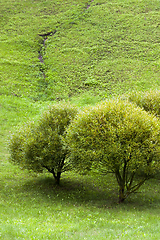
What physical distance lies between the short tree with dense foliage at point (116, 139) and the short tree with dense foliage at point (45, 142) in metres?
2.50

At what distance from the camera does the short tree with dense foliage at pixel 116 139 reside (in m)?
18.2

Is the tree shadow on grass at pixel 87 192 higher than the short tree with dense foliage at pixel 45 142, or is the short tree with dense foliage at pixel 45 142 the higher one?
the short tree with dense foliage at pixel 45 142

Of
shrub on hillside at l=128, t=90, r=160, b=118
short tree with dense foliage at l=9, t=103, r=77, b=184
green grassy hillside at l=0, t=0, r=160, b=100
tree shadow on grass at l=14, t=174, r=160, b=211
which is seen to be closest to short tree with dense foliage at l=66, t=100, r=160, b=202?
short tree with dense foliage at l=9, t=103, r=77, b=184

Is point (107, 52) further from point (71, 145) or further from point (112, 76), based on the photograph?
point (71, 145)

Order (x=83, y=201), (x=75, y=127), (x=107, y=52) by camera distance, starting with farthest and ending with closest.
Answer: (x=107, y=52) < (x=83, y=201) < (x=75, y=127)

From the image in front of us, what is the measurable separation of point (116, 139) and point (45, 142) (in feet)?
26.3

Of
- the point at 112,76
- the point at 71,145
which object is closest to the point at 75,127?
the point at 71,145

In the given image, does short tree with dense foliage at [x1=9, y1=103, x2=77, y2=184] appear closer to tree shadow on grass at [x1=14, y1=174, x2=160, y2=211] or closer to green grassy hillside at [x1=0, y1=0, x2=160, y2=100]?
tree shadow on grass at [x1=14, y1=174, x2=160, y2=211]

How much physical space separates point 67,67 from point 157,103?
43.9 m

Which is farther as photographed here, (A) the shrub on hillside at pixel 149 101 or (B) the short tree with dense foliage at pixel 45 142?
(A) the shrub on hillside at pixel 149 101

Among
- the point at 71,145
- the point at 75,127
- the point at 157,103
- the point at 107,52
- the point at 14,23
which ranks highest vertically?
the point at 14,23

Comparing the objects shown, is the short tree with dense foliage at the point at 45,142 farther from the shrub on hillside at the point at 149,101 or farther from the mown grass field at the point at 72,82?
the shrub on hillside at the point at 149,101

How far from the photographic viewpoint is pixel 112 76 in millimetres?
62250

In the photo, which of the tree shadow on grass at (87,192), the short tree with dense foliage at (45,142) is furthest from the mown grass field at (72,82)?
the short tree with dense foliage at (45,142)
